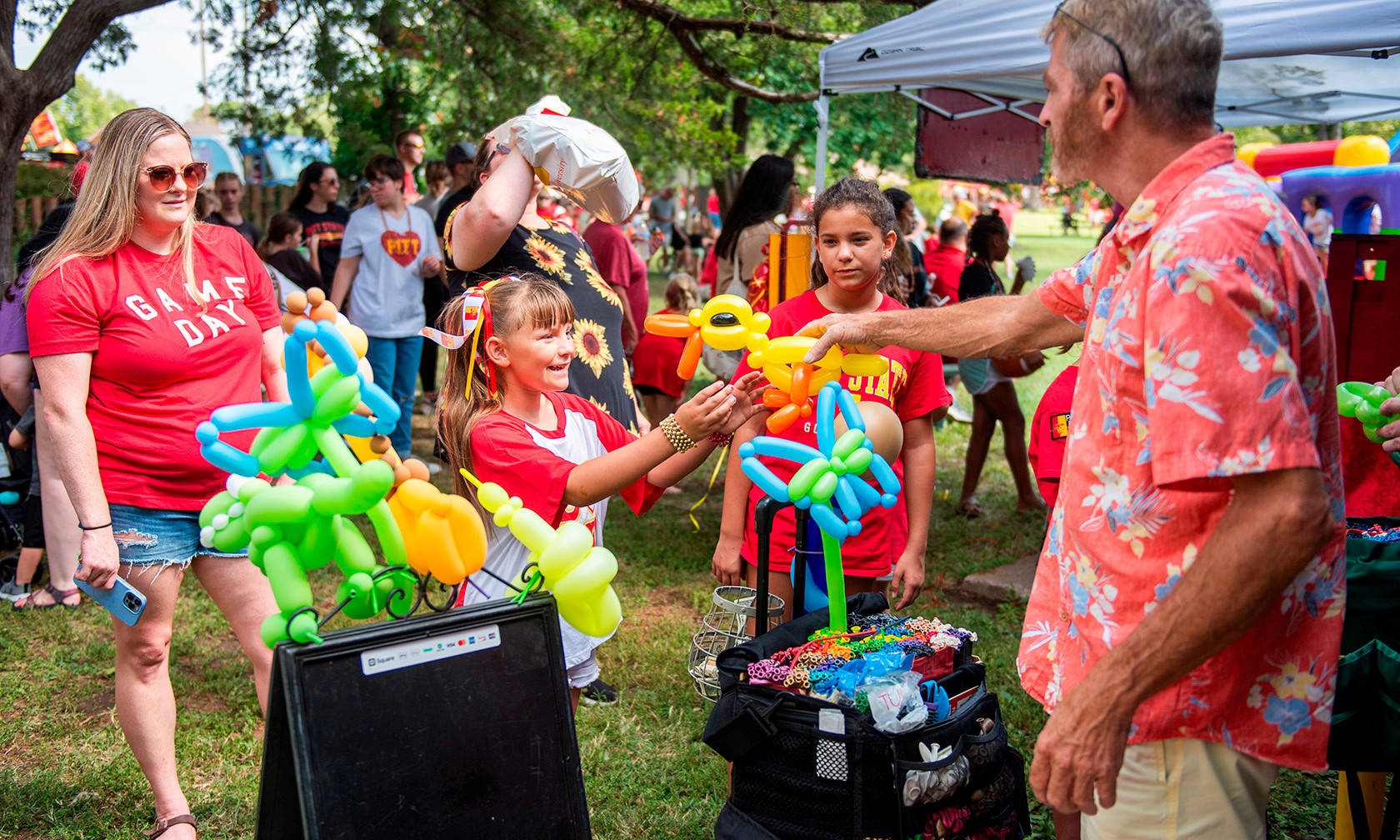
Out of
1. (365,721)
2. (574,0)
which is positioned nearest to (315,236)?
(574,0)

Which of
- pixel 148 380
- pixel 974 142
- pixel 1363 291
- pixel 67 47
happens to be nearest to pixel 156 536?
pixel 148 380

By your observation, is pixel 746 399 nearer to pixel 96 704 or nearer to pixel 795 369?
pixel 795 369

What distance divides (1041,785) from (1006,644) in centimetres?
266

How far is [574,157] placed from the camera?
2.74 m

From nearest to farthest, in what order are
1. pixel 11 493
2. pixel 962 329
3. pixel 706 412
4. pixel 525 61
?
pixel 706 412, pixel 962 329, pixel 11 493, pixel 525 61

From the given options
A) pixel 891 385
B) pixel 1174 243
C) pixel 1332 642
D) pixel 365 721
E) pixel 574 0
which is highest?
pixel 574 0

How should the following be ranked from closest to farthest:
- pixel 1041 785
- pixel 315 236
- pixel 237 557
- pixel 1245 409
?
pixel 1245 409 < pixel 1041 785 < pixel 237 557 < pixel 315 236

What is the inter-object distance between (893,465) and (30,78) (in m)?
4.82

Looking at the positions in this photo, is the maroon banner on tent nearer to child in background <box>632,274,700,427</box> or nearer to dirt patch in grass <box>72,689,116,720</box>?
child in background <box>632,274,700,427</box>

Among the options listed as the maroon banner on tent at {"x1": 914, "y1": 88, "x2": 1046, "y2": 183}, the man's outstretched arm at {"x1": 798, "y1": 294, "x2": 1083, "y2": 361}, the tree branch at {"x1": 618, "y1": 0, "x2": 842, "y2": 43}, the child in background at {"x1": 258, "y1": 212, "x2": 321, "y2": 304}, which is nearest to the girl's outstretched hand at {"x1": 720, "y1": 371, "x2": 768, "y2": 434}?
the man's outstretched arm at {"x1": 798, "y1": 294, "x2": 1083, "y2": 361}

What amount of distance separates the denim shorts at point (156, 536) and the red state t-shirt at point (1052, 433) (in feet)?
6.48

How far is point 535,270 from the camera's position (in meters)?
2.86

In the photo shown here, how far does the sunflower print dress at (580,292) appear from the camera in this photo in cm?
286

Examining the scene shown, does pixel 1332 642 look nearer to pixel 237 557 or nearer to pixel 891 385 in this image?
pixel 891 385
